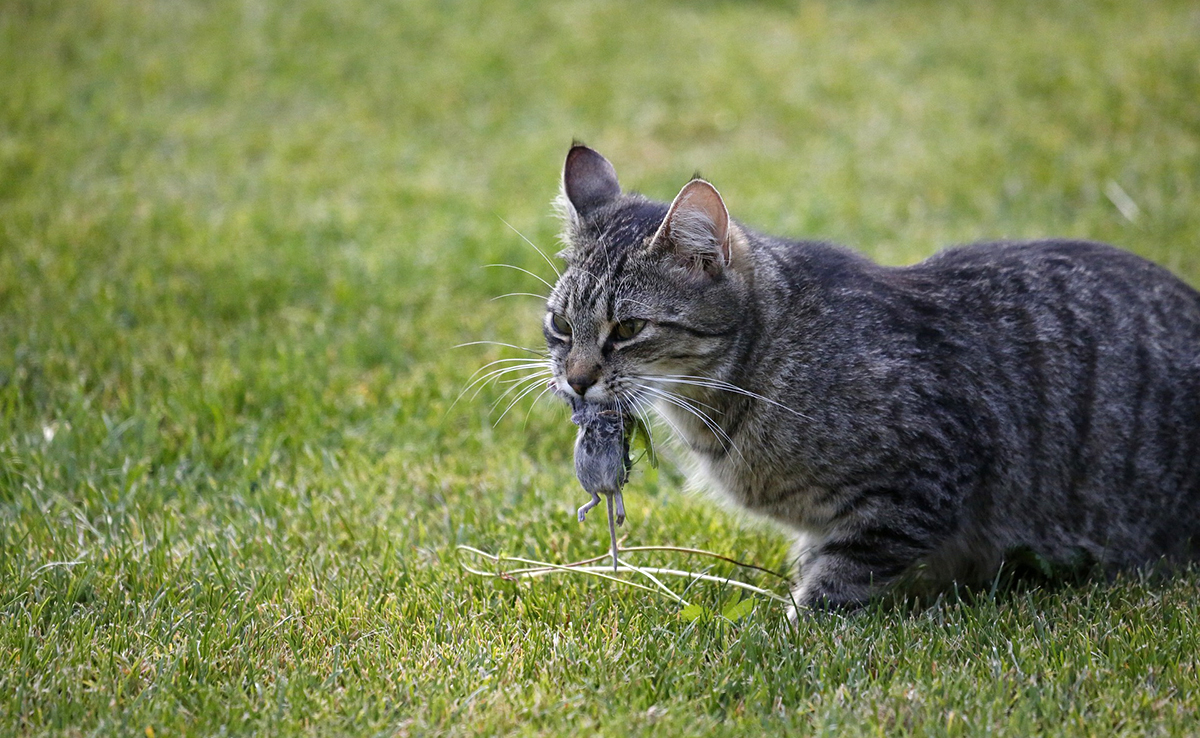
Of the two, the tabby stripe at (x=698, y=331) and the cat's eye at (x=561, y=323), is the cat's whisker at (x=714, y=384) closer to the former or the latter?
the tabby stripe at (x=698, y=331)

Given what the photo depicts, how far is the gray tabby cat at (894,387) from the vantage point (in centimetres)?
328

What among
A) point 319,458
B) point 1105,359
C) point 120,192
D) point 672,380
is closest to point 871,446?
point 672,380

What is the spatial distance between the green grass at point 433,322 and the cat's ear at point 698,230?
3.70 ft

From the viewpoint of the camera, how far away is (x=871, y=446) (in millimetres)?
3246

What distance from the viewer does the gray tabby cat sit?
3283mm

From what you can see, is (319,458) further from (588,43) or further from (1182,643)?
(588,43)

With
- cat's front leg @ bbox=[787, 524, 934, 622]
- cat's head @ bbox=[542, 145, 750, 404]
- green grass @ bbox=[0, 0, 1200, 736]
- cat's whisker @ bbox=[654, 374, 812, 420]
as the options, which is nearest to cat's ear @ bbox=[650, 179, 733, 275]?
cat's head @ bbox=[542, 145, 750, 404]

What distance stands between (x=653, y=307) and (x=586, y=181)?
0.71 metres

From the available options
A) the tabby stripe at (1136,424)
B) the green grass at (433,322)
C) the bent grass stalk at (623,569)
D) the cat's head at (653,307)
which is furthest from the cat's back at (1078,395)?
the bent grass stalk at (623,569)

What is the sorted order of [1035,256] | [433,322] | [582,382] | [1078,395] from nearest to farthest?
[582,382] < [1078,395] < [1035,256] < [433,322]

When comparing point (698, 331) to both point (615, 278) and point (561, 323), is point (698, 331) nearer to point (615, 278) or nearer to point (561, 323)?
point (615, 278)

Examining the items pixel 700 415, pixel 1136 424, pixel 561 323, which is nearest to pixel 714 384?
pixel 700 415

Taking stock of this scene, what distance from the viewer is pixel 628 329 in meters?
3.36

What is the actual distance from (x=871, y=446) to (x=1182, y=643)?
1.02 m
